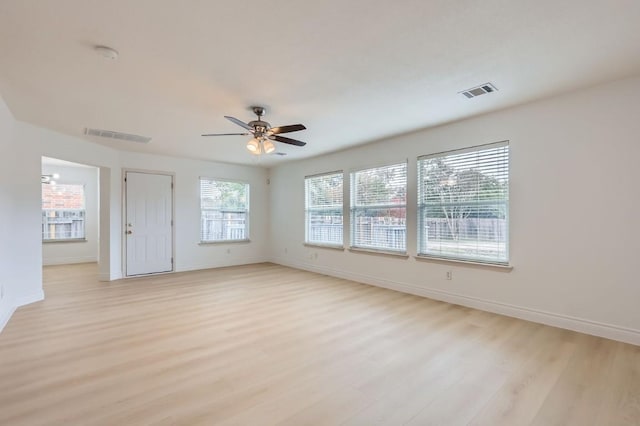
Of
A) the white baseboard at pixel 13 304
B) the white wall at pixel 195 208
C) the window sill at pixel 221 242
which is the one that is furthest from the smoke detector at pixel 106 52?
the window sill at pixel 221 242

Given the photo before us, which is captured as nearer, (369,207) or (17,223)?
(17,223)

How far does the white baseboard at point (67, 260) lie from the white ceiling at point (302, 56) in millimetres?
5166

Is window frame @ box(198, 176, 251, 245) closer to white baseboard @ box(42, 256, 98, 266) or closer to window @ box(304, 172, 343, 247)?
window @ box(304, 172, 343, 247)

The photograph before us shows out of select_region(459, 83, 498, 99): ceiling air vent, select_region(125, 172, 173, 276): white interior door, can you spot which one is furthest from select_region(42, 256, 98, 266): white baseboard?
select_region(459, 83, 498, 99): ceiling air vent

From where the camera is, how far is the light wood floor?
188 centimetres

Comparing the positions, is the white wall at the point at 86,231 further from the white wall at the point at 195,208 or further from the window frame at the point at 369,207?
the window frame at the point at 369,207

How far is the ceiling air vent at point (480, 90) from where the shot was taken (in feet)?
10.2

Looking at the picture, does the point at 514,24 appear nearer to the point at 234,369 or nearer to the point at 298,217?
the point at 234,369

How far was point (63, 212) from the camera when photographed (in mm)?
7762

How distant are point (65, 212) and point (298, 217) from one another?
616cm

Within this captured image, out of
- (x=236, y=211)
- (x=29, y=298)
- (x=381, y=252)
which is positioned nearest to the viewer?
(x=29, y=298)

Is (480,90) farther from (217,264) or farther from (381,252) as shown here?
(217,264)

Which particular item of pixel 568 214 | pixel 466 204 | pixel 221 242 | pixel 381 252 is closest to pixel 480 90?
pixel 466 204

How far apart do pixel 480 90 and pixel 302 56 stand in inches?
78.2
